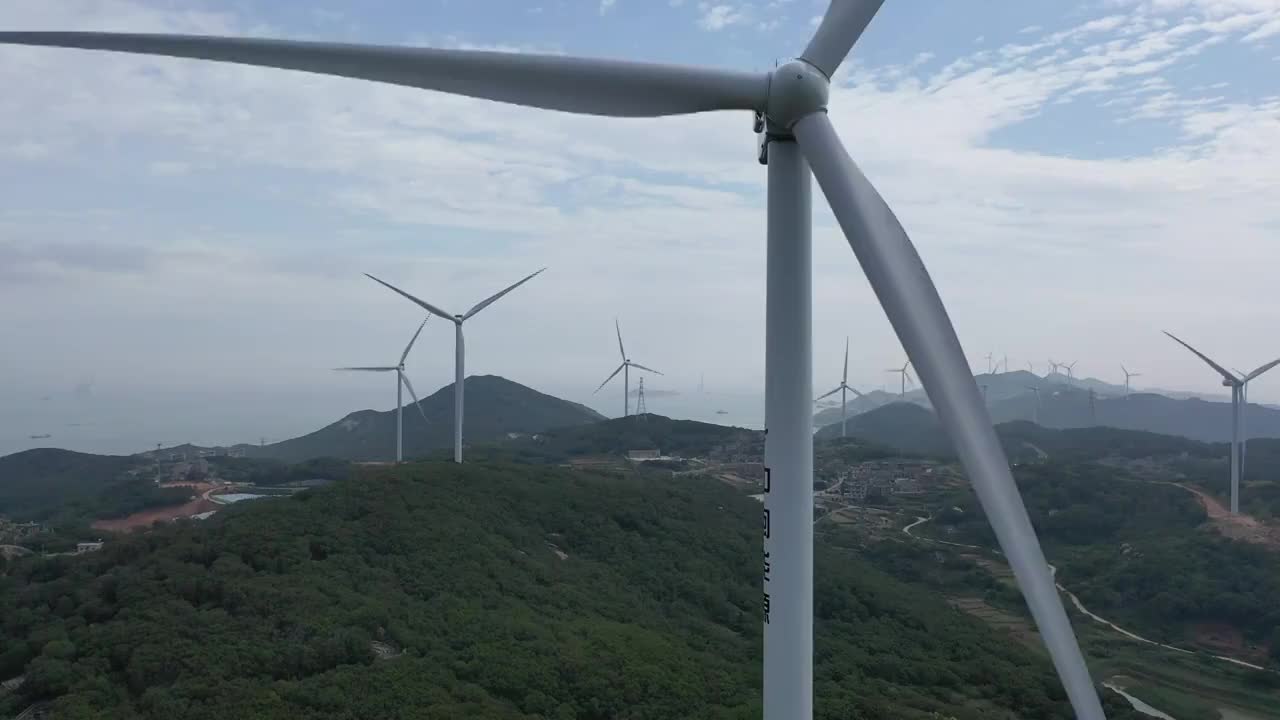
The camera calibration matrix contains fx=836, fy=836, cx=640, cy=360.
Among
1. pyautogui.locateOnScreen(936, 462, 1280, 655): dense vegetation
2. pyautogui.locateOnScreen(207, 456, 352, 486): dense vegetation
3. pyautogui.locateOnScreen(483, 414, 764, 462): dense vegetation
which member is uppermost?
pyautogui.locateOnScreen(483, 414, 764, 462): dense vegetation

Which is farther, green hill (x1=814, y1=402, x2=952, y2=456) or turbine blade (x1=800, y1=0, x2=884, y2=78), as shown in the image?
green hill (x1=814, y1=402, x2=952, y2=456)

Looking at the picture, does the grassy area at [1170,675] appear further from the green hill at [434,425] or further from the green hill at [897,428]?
the green hill at [897,428]

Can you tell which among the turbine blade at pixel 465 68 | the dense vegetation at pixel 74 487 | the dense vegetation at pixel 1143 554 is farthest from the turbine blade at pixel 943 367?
→ the dense vegetation at pixel 74 487

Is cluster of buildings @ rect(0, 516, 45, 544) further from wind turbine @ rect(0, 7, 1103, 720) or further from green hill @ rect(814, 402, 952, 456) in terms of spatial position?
green hill @ rect(814, 402, 952, 456)

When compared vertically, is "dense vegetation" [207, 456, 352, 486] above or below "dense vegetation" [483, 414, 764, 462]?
below

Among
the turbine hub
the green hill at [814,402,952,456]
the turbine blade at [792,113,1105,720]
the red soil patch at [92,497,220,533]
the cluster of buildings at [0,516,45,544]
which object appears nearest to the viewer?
the turbine blade at [792,113,1105,720]

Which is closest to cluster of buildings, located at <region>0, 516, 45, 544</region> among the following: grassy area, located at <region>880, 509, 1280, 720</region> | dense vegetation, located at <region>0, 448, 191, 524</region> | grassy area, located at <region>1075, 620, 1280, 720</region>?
dense vegetation, located at <region>0, 448, 191, 524</region>
